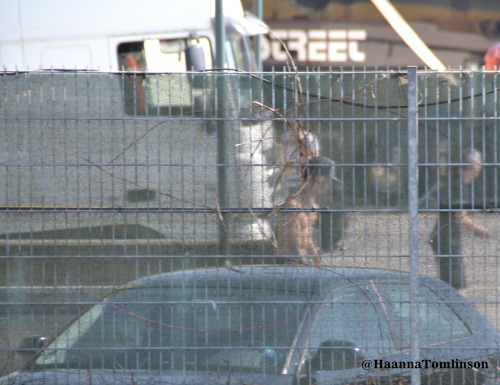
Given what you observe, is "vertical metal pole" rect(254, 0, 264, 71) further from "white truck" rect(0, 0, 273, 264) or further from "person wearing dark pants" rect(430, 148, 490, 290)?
"person wearing dark pants" rect(430, 148, 490, 290)

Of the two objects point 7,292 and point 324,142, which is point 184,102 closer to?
point 324,142

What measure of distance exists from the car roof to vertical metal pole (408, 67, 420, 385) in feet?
0.41

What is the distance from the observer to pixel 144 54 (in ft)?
24.6

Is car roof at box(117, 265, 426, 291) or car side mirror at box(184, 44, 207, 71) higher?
car side mirror at box(184, 44, 207, 71)

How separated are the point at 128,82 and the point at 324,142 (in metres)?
1.17

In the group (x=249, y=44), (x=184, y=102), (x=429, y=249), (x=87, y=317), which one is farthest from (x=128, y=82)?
(x=249, y=44)

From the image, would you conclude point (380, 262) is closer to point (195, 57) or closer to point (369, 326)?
point (369, 326)

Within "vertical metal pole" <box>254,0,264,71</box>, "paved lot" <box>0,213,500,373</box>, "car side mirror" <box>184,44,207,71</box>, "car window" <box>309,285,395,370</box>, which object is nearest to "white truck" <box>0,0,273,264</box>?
"paved lot" <box>0,213,500,373</box>

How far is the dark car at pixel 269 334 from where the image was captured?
15.0 feet

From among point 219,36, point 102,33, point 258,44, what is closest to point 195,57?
point 219,36

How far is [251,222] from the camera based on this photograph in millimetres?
4574

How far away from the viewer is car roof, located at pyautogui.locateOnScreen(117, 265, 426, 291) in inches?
180

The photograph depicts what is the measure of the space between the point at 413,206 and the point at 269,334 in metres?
1.10

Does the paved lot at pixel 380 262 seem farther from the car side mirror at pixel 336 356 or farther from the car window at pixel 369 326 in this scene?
the car side mirror at pixel 336 356
